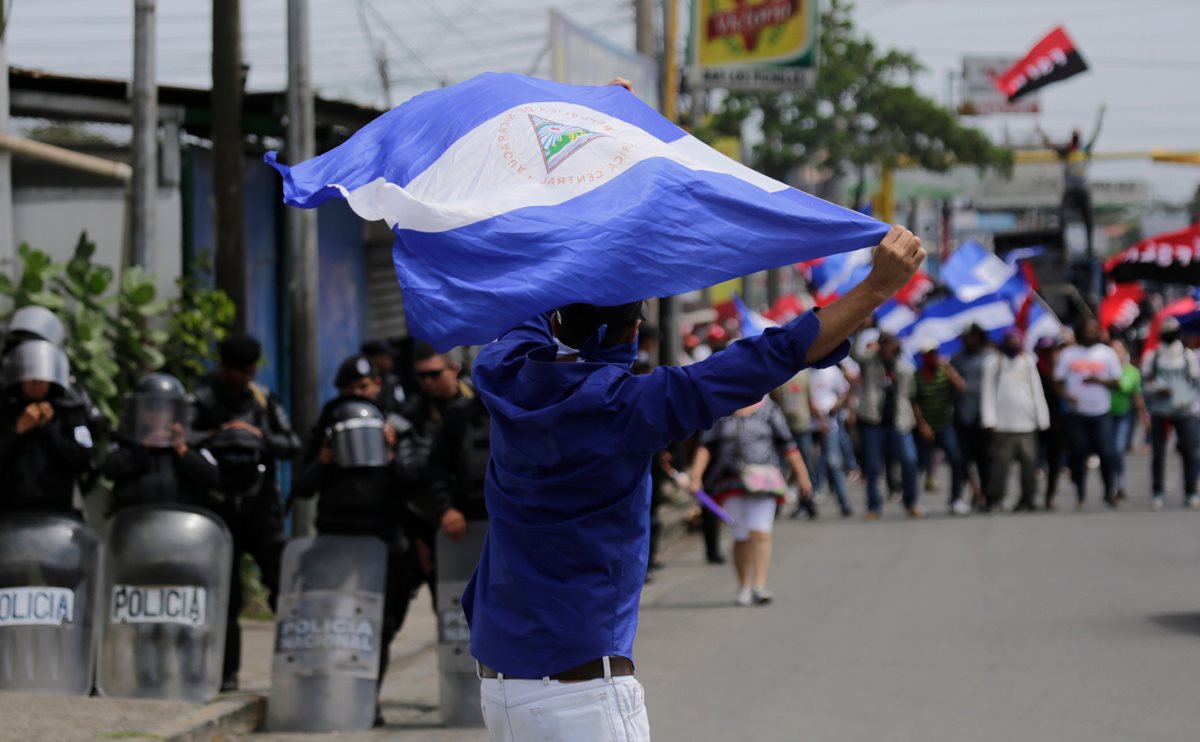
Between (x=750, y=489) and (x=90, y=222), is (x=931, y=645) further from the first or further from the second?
(x=90, y=222)

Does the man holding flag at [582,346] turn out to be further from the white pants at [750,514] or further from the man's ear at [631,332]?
the white pants at [750,514]

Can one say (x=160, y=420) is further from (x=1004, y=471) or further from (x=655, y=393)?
(x=1004, y=471)

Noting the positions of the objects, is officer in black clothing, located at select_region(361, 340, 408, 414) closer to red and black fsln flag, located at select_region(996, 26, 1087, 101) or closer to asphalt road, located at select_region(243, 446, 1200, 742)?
asphalt road, located at select_region(243, 446, 1200, 742)

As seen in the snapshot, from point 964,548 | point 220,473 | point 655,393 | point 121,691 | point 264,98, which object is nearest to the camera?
point 655,393

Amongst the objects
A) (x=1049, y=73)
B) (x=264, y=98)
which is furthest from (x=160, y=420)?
(x=1049, y=73)

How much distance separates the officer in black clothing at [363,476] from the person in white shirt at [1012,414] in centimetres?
1090

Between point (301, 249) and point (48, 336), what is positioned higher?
point (301, 249)

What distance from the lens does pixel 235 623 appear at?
29.8 feet

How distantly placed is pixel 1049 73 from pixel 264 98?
934 inches

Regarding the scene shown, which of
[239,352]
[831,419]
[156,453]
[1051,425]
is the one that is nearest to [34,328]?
[156,453]

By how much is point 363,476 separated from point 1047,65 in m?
28.1

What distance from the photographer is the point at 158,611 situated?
8.28m

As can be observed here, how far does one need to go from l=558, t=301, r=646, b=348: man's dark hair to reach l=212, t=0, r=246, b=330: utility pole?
324 inches

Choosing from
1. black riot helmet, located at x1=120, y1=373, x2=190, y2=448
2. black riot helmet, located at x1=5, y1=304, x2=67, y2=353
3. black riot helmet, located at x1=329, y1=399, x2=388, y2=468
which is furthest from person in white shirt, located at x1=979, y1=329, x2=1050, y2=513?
black riot helmet, located at x1=5, y1=304, x2=67, y2=353
